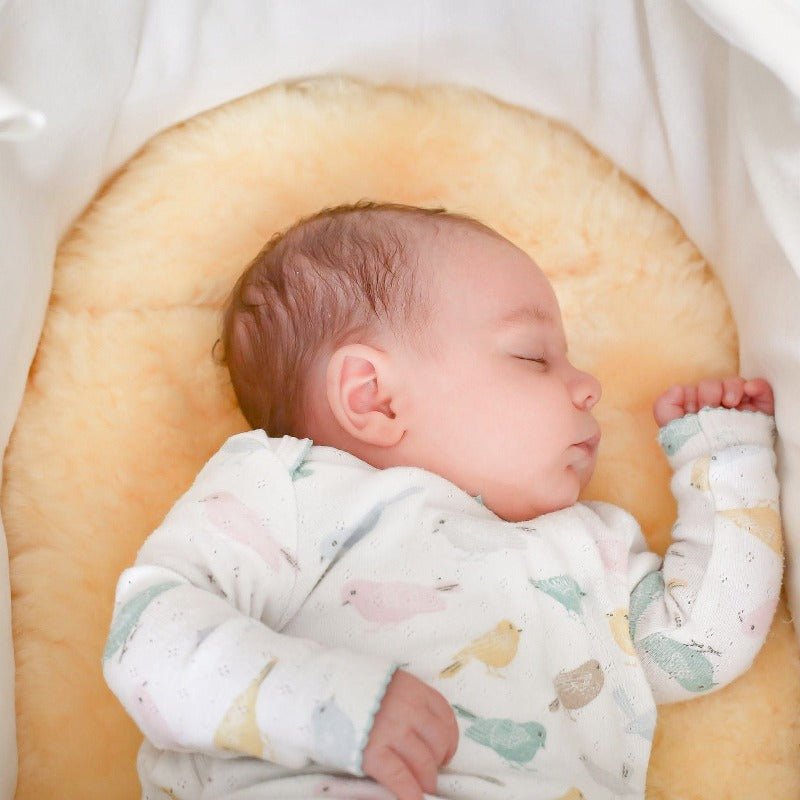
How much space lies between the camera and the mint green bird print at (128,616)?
3.54 ft

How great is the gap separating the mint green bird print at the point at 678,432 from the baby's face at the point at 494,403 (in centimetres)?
13

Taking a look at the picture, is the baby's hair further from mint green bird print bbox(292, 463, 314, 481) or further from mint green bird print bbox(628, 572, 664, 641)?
mint green bird print bbox(628, 572, 664, 641)

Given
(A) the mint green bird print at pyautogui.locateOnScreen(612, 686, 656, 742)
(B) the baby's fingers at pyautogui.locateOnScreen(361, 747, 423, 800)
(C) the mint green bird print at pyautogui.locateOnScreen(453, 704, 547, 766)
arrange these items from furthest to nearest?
(A) the mint green bird print at pyautogui.locateOnScreen(612, 686, 656, 742), (C) the mint green bird print at pyautogui.locateOnScreen(453, 704, 547, 766), (B) the baby's fingers at pyautogui.locateOnScreen(361, 747, 423, 800)

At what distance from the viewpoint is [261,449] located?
1.29 metres

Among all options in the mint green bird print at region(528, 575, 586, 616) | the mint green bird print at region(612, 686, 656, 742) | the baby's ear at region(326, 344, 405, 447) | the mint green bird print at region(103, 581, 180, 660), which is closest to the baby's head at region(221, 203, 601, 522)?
the baby's ear at region(326, 344, 405, 447)

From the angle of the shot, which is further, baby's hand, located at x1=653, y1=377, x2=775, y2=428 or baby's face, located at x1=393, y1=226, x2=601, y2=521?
baby's hand, located at x1=653, y1=377, x2=775, y2=428

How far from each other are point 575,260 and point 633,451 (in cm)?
30

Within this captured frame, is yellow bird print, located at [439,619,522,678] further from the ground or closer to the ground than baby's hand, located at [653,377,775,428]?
closer to the ground

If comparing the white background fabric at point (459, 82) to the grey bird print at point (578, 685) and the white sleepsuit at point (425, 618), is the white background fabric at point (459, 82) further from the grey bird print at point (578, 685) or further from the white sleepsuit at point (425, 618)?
the grey bird print at point (578, 685)

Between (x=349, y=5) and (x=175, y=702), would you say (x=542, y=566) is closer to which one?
(x=175, y=702)

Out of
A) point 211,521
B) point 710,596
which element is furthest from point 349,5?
point 710,596

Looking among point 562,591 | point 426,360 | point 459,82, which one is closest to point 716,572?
point 562,591

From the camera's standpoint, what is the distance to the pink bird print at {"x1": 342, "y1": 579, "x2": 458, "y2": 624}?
1207mm

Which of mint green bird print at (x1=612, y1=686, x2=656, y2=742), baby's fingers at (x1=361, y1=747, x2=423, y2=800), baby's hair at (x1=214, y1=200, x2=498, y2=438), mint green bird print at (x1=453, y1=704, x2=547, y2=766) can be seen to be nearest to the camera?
baby's fingers at (x1=361, y1=747, x2=423, y2=800)
